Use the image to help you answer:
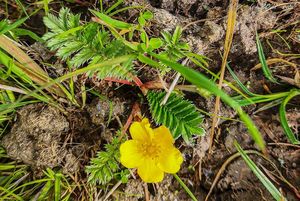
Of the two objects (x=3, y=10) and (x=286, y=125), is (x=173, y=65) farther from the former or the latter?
(x=3, y=10)

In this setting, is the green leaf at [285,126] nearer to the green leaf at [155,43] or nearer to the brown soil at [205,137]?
the brown soil at [205,137]

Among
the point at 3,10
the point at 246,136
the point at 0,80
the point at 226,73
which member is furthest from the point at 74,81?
the point at 246,136

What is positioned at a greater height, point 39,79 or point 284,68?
point 284,68

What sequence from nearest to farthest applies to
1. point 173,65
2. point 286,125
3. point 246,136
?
1. point 173,65
2. point 286,125
3. point 246,136

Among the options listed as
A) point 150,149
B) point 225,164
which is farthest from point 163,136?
point 225,164

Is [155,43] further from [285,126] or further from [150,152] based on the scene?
[285,126]

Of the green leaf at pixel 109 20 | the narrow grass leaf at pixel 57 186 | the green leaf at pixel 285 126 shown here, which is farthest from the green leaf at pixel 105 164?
the green leaf at pixel 285 126
